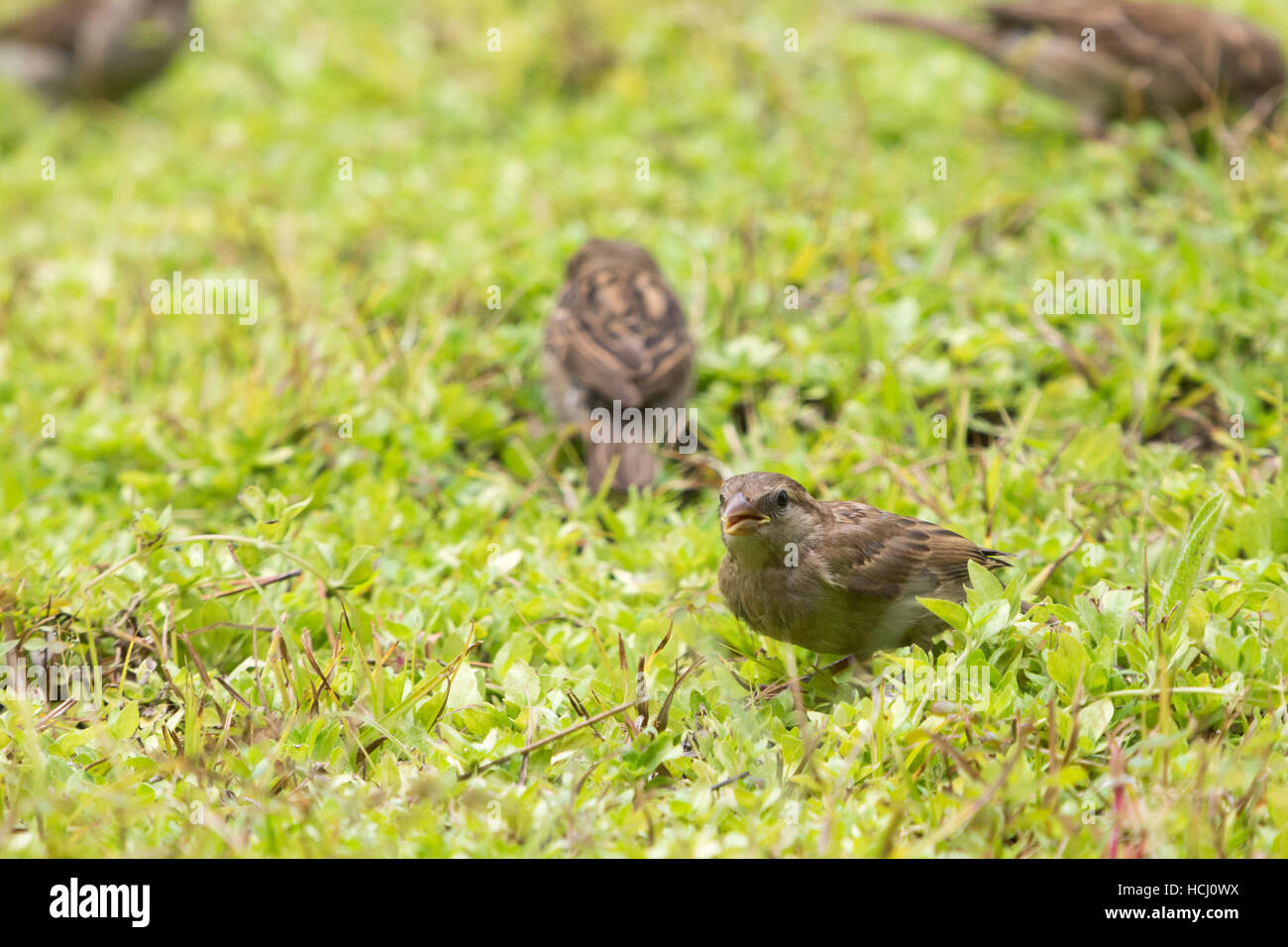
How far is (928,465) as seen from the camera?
468 cm

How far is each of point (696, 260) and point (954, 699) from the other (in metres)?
3.43

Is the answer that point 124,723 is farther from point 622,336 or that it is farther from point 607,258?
point 607,258

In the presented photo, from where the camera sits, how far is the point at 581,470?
516 cm

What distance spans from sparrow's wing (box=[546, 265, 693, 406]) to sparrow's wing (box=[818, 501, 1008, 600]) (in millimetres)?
1550

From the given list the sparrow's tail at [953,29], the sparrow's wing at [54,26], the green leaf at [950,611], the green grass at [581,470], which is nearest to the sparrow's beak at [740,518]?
the green grass at [581,470]

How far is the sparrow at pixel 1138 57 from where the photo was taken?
7.02 m

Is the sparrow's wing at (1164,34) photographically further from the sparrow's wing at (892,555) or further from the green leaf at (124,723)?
the green leaf at (124,723)

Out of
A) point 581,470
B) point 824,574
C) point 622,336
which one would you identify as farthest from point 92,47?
point 824,574

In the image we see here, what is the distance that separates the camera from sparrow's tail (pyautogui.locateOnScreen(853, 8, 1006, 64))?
7.95 meters

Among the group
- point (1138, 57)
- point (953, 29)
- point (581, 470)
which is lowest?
point (581, 470)

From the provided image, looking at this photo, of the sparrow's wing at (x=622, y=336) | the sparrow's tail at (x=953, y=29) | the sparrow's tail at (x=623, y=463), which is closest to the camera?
the sparrow's tail at (x=623, y=463)

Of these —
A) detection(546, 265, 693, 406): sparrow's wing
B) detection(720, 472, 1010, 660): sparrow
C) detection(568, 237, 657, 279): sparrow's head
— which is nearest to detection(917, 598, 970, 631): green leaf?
detection(720, 472, 1010, 660): sparrow

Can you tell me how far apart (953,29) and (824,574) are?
5739 mm
